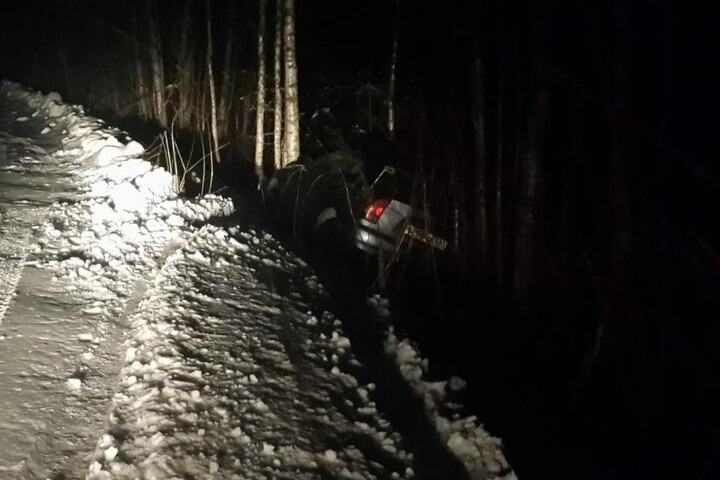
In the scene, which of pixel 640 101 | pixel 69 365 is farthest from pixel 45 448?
pixel 640 101

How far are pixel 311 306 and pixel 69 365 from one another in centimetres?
235

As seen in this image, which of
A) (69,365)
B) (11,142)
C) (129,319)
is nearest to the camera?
(69,365)

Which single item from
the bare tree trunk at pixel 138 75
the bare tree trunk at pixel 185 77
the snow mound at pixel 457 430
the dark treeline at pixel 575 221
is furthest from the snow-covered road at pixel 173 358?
the bare tree trunk at pixel 138 75

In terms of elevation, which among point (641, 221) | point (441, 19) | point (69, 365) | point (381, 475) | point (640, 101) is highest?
point (441, 19)

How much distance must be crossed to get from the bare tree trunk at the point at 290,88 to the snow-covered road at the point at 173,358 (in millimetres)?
2968

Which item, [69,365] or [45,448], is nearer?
[45,448]

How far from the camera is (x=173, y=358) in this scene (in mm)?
4949

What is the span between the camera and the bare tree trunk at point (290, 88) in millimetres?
10422

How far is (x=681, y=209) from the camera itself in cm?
602

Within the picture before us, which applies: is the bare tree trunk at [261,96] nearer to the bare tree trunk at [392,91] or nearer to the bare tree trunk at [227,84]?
the bare tree trunk at [227,84]

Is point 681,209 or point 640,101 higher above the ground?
point 640,101

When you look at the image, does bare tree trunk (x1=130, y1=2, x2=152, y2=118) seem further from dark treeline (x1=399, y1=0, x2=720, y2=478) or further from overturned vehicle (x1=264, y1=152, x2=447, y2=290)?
dark treeline (x1=399, y1=0, x2=720, y2=478)

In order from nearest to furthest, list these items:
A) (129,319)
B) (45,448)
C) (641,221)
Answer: (45,448)
(129,319)
(641,221)

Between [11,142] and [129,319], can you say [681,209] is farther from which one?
[11,142]
